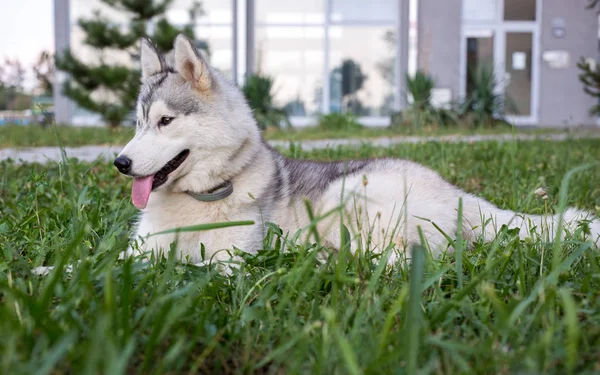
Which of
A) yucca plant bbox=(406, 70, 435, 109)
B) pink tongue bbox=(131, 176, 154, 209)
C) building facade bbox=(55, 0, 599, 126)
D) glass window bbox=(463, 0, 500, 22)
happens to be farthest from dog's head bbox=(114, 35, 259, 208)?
glass window bbox=(463, 0, 500, 22)

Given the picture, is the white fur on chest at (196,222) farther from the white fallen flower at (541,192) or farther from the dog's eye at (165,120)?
the white fallen flower at (541,192)

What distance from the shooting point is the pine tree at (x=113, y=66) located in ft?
39.2

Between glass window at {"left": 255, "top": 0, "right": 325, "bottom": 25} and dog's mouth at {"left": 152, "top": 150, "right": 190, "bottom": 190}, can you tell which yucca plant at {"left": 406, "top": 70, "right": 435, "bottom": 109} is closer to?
glass window at {"left": 255, "top": 0, "right": 325, "bottom": 25}

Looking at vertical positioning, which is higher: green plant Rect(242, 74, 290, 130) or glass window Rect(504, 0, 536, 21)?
glass window Rect(504, 0, 536, 21)

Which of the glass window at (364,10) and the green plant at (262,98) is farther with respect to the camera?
the glass window at (364,10)

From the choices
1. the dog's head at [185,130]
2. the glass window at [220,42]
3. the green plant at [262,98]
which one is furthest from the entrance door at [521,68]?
the dog's head at [185,130]

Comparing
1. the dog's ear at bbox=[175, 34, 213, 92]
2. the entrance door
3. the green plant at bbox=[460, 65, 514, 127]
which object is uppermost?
the entrance door

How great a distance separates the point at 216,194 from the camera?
259 cm

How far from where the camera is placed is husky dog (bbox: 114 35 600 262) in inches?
97.7

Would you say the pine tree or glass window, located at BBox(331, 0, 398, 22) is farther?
glass window, located at BBox(331, 0, 398, 22)

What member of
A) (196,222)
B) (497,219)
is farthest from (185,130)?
(497,219)

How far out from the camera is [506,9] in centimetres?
1683

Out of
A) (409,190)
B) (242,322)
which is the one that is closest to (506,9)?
(409,190)

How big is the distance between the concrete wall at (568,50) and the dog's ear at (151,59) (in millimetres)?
15873
